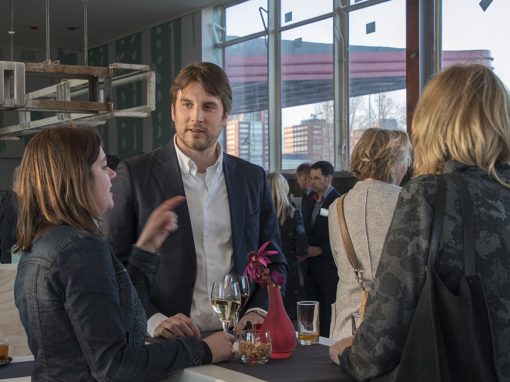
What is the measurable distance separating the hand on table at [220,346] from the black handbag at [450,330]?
0.52m

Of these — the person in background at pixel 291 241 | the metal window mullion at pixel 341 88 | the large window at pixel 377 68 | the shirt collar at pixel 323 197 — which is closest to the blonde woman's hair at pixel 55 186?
the person in background at pixel 291 241

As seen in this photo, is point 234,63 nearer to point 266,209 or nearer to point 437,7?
point 437,7

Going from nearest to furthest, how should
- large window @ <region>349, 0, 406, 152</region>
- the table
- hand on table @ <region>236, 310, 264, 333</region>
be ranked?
1. the table
2. hand on table @ <region>236, 310, 264, 333</region>
3. large window @ <region>349, 0, 406, 152</region>

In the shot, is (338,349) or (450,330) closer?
(450,330)

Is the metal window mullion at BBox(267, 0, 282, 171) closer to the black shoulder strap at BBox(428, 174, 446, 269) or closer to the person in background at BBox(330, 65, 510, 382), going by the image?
the person in background at BBox(330, 65, 510, 382)

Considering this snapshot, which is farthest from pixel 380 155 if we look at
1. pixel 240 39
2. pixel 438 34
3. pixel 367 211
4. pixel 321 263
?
pixel 240 39

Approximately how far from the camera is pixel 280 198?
6.20 meters

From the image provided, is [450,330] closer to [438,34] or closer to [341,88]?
[438,34]

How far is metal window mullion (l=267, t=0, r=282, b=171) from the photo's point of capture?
A: 34.1 ft

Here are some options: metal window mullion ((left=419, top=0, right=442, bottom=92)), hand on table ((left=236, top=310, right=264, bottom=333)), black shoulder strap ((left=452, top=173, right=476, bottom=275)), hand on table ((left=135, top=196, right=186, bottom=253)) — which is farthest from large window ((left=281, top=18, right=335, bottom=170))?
black shoulder strap ((left=452, top=173, right=476, bottom=275))

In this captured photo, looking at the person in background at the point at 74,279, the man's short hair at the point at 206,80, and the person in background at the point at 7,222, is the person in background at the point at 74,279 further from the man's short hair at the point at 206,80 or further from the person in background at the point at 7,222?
the person in background at the point at 7,222

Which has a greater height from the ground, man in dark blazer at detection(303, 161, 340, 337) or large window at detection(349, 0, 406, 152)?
large window at detection(349, 0, 406, 152)

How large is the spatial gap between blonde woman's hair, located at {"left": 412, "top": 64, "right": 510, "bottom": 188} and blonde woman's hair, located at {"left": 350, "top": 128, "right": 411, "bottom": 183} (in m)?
1.48

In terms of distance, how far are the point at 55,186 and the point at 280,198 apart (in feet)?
14.8
